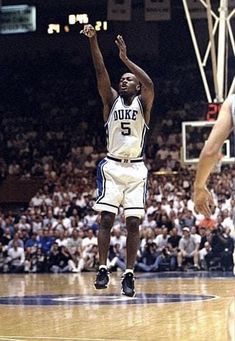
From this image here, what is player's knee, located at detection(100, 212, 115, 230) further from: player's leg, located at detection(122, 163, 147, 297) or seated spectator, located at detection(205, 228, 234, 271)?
seated spectator, located at detection(205, 228, 234, 271)

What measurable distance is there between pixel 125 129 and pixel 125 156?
253 millimetres

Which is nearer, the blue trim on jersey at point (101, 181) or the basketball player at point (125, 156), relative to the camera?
the basketball player at point (125, 156)

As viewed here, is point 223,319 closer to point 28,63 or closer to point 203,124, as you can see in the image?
point 203,124

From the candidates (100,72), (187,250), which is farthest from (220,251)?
(100,72)

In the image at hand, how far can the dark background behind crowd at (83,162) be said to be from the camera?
1805 cm

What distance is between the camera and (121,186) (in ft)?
27.3

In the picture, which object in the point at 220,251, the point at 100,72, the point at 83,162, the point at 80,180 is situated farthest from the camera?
the point at 83,162

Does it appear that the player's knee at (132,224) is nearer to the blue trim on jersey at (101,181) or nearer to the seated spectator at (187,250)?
the blue trim on jersey at (101,181)

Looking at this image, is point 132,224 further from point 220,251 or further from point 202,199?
point 220,251

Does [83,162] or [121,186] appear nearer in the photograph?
[121,186]

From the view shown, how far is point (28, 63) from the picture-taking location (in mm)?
31438

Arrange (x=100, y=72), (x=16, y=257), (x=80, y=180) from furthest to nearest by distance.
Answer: (x=80, y=180) < (x=16, y=257) < (x=100, y=72)

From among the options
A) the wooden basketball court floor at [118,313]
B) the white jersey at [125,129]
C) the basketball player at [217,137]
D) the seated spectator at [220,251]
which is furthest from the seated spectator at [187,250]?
the basketball player at [217,137]

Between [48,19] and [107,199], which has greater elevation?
[48,19]
